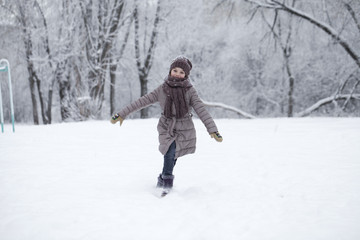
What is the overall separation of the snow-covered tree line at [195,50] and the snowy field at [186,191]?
201 inches

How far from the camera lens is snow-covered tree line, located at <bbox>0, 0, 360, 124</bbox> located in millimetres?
9461

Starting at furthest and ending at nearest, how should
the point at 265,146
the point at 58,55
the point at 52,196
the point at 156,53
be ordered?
1. the point at 156,53
2. the point at 58,55
3. the point at 265,146
4. the point at 52,196

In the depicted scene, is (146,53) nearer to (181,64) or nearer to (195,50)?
(195,50)

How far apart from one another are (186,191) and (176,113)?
86cm

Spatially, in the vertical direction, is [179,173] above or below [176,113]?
below

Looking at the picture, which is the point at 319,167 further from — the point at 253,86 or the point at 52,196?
the point at 253,86

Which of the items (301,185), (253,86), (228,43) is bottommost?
(301,185)

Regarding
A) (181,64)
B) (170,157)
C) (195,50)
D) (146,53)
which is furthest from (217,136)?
(195,50)

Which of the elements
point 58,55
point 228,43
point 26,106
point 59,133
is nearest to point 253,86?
point 228,43

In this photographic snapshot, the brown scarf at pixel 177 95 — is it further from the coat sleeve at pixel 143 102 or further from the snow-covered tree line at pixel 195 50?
the snow-covered tree line at pixel 195 50

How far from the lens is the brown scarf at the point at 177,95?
2643 mm

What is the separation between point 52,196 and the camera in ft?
8.16

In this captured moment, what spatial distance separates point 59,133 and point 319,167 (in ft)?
16.4

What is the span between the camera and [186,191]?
279 centimetres
